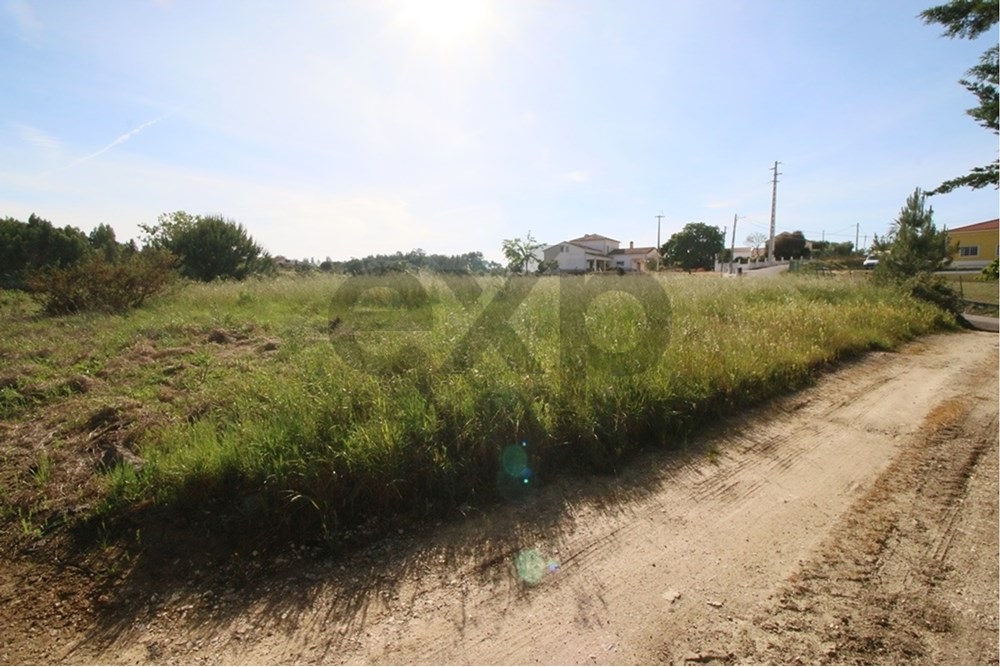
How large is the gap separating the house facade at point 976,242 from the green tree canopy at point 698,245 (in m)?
20.7

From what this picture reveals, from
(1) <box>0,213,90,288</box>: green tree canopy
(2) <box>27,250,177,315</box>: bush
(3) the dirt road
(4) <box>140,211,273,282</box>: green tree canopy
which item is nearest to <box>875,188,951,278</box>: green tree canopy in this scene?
(3) the dirt road

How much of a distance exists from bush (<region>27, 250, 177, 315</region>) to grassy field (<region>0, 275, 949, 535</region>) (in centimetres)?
183

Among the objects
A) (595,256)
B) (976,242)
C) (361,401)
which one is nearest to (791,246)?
(976,242)

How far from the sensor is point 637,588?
89.2 inches

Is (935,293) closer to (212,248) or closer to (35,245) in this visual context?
(212,248)

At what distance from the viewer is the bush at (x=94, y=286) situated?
954cm

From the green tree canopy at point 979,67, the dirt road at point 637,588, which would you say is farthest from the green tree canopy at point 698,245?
the dirt road at point 637,588

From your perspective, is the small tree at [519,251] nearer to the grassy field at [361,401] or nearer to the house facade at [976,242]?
the grassy field at [361,401]

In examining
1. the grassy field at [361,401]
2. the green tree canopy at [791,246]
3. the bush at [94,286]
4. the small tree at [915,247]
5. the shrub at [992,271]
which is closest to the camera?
the grassy field at [361,401]

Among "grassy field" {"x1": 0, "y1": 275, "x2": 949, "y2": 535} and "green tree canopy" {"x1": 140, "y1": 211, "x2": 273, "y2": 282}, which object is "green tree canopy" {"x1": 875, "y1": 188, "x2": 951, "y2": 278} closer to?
"grassy field" {"x1": 0, "y1": 275, "x2": 949, "y2": 535}

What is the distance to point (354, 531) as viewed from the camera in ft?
8.96

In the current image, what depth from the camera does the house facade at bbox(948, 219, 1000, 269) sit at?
125ft

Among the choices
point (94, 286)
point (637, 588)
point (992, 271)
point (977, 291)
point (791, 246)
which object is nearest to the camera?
point (637, 588)

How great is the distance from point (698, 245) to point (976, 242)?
78.5 ft
